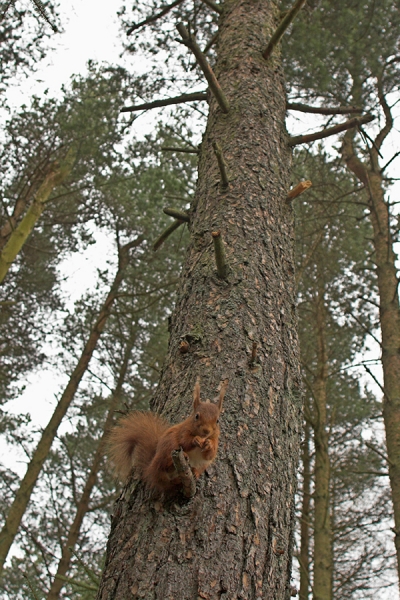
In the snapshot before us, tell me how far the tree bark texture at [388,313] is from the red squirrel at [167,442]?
3.46 m

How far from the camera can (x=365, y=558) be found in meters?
8.25

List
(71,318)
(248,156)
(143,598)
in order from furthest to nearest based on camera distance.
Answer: (71,318)
(248,156)
(143,598)

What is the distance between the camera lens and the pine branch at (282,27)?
2.48 meters

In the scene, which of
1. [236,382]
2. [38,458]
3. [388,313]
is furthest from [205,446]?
[38,458]

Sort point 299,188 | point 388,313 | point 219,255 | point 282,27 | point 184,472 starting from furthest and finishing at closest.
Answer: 1. point 388,313
2. point 282,27
3. point 299,188
4. point 219,255
5. point 184,472

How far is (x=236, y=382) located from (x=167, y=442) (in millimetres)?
344

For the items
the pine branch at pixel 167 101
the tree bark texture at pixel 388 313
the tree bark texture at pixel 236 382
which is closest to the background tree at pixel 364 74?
the tree bark texture at pixel 388 313

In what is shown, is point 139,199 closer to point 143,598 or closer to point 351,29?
point 351,29

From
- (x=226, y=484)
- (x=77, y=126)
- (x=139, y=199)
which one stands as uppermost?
(x=77, y=126)

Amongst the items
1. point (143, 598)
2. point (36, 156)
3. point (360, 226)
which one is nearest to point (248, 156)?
point (143, 598)

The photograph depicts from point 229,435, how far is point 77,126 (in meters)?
7.30

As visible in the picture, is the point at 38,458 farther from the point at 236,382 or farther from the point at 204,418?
the point at 204,418

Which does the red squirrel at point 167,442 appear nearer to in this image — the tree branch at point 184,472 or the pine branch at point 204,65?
the tree branch at point 184,472

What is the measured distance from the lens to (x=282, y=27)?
8.52 feet
